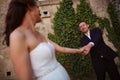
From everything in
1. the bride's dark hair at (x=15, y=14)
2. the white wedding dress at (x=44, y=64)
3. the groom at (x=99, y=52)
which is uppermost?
the bride's dark hair at (x=15, y=14)

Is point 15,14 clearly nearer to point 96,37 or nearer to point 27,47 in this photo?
point 27,47

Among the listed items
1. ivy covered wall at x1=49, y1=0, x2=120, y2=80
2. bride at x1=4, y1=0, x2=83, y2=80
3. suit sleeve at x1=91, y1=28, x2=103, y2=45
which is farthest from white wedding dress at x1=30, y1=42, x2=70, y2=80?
ivy covered wall at x1=49, y1=0, x2=120, y2=80

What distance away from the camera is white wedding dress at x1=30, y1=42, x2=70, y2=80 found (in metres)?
2.09

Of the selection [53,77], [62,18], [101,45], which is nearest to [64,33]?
[62,18]

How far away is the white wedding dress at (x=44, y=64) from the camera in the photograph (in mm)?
2090

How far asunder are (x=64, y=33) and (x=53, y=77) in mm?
7104

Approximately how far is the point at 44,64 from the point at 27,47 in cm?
18

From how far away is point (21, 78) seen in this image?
1.98 metres

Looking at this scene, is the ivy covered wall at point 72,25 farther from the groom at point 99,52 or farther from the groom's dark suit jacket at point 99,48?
the groom's dark suit jacket at point 99,48

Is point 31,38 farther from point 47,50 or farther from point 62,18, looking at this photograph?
point 62,18

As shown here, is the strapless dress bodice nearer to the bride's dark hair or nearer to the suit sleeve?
the bride's dark hair

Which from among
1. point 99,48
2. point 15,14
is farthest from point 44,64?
point 99,48

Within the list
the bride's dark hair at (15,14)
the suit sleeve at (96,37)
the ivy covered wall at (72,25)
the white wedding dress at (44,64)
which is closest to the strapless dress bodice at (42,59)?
the white wedding dress at (44,64)

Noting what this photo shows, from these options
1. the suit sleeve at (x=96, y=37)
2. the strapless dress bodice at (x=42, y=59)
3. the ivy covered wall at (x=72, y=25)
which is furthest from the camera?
the ivy covered wall at (x=72, y=25)
